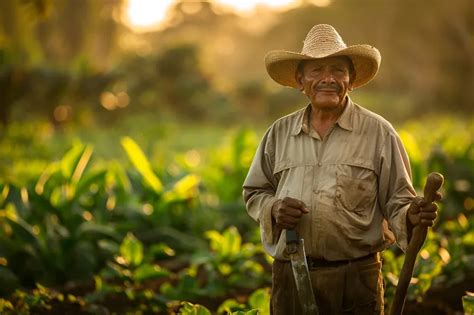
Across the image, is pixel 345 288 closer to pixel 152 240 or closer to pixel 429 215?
pixel 429 215

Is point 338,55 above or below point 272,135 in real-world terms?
above

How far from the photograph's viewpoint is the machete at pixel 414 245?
266cm

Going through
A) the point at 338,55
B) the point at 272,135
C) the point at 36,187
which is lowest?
the point at 36,187

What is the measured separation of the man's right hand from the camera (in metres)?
2.84

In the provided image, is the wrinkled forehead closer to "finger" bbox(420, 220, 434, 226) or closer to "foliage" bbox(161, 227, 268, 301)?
"finger" bbox(420, 220, 434, 226)

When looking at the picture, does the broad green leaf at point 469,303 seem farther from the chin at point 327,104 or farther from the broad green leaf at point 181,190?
the broad green leaf at point 181,190

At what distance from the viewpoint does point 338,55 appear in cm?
299

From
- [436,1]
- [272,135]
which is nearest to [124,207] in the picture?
[272,135]

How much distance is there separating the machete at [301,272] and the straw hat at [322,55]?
2.19ft

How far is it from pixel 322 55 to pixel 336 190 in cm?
50

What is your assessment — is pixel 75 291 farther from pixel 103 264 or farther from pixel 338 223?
pixel 338 223

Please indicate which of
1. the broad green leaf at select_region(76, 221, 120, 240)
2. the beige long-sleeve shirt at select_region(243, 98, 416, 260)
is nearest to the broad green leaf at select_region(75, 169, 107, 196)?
the broad green leaf at select_region(76, 221, 120, 240)

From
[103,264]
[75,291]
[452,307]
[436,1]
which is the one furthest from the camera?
[436,1]

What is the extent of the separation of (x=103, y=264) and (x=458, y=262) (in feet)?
7.52
